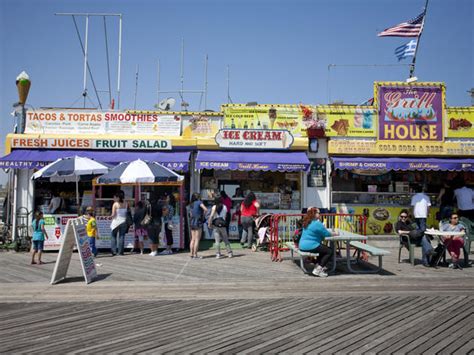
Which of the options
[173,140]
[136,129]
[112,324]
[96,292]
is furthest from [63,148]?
[112,324]

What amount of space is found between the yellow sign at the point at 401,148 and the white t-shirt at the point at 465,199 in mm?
1769

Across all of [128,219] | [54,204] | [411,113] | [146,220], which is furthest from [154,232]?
[411,113]

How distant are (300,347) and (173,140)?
32.6 ft

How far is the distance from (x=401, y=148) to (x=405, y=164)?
75 centimetres

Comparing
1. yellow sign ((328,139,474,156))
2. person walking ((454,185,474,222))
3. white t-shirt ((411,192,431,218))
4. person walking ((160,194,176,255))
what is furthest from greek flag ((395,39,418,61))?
person walking ((160,194,176,255))

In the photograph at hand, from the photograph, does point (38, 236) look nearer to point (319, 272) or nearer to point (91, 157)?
point (91, 157)

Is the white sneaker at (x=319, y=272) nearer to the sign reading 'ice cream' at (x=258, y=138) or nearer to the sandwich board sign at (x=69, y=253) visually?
the sandwich board sign at (x=69, y=253)

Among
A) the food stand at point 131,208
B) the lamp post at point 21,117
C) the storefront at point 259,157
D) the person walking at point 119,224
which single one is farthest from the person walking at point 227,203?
the lamp post at point 21,117

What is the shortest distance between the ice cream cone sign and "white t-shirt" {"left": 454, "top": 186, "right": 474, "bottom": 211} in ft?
47.7

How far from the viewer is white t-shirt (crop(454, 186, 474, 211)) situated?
12.5m

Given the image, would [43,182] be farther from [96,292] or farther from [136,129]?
[96,292]

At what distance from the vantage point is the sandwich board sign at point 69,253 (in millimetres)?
7996

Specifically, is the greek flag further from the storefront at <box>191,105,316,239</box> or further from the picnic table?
the picnic table

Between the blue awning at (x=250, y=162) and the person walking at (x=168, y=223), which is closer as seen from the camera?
the person walking at (x=168, y=223)
